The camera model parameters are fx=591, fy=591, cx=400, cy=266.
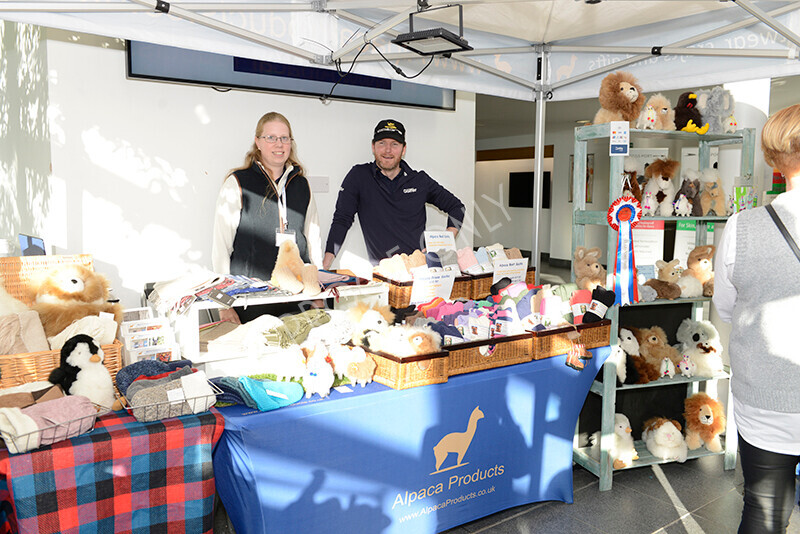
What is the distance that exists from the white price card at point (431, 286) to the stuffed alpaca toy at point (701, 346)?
1376mm

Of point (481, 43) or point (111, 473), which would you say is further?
point (481, 43)

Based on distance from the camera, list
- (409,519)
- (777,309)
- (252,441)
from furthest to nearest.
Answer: (409,519) → (252,441) → (777,309)

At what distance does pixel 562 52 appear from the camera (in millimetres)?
3678

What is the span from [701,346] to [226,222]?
263 centimetres

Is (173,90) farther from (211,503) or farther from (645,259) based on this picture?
(645,259)

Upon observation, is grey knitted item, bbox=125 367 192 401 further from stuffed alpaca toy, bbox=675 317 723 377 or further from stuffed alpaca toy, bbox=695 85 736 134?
stuffed alpaca toy, bbox=695 85 736 134

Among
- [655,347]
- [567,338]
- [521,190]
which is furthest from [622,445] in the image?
[521,190]

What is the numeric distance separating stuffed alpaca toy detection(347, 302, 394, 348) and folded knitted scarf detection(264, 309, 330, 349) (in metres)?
0.12

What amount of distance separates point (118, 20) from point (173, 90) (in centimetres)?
126

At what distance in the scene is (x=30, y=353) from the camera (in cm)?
194

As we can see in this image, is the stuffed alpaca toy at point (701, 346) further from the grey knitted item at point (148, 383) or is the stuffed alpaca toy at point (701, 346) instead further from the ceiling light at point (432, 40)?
the grey knitted item at point (148, 383)

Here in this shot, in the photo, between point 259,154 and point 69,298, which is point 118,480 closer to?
point 69,298

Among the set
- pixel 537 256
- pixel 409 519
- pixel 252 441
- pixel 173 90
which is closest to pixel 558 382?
pixel 409 519

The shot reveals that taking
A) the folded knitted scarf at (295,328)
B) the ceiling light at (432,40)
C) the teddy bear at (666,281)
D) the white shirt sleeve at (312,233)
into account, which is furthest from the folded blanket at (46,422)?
the teddy bear at (666,281)
